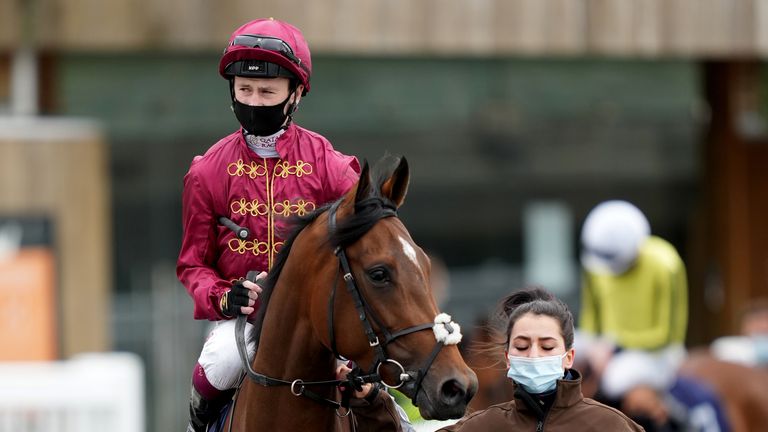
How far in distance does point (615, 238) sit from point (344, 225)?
410cm

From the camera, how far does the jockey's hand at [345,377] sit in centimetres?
425

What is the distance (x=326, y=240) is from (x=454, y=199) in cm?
964

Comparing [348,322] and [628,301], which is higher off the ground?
[348,322]

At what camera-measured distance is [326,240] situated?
406 centimetres

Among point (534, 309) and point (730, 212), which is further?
point (730, 212)

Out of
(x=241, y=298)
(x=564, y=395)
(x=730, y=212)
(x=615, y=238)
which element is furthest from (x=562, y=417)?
(x=730, y=212)

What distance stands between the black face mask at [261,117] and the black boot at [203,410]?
0.89 metres

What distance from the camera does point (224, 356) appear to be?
4.35 meters

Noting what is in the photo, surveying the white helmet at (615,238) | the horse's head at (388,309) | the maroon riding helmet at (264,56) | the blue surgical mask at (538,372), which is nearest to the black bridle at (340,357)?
the horse's head at (388,309)

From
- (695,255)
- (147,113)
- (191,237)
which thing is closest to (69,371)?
(147,113)

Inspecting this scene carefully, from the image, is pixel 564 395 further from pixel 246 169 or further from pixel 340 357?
pixel 246 169

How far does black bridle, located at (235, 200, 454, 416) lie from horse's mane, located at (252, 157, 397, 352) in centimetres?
2

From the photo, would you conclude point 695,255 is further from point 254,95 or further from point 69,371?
point 254,95

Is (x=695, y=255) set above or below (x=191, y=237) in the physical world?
below
